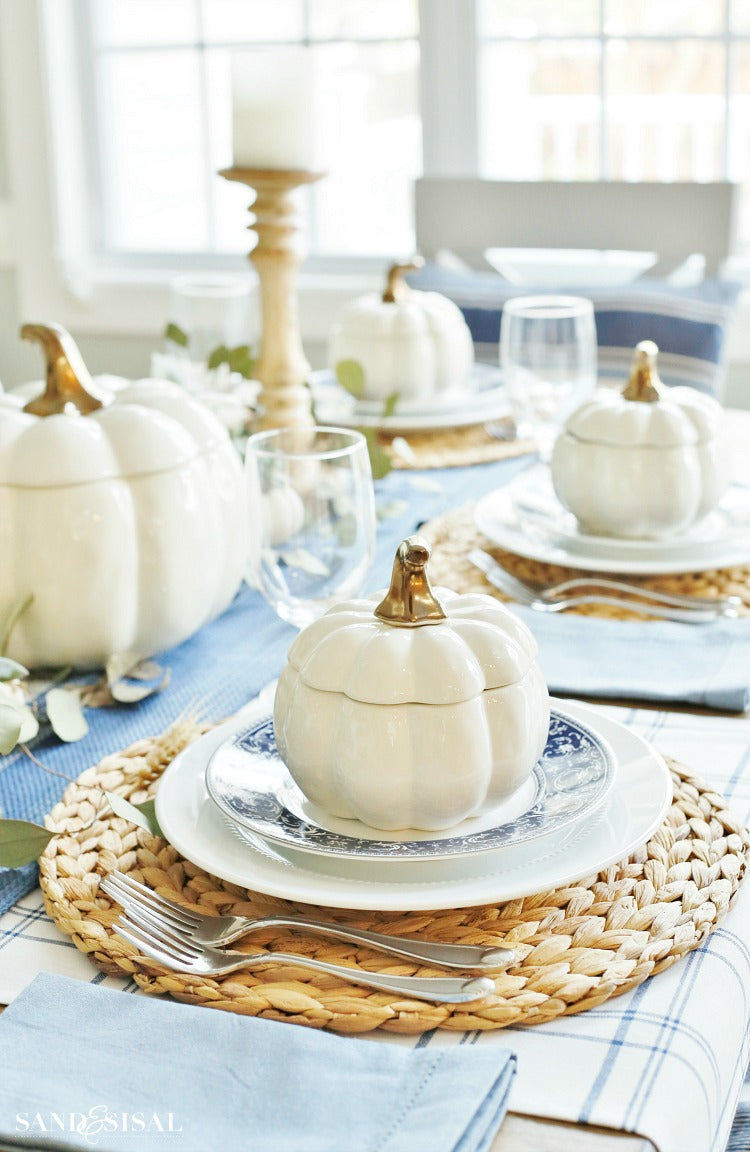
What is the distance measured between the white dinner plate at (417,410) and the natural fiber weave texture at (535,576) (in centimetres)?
34

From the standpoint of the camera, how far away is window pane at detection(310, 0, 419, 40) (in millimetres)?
2812

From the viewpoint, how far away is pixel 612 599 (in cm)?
101

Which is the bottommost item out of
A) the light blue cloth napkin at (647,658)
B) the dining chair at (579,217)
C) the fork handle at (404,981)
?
the light blue cloth napkin at (647,658)

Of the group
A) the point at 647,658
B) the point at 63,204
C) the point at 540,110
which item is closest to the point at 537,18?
the point at 540,110

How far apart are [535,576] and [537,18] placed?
1.99 metres

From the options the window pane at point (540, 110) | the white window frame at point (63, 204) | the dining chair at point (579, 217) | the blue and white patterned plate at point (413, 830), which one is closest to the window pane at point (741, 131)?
the window pane at point (540, 110)

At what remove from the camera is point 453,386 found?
1.54m

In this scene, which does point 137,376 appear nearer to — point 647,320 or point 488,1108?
point 647,320

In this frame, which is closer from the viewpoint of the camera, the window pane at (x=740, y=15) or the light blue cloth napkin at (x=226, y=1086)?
the light blue cloth napkin at (x=226, y=1086)

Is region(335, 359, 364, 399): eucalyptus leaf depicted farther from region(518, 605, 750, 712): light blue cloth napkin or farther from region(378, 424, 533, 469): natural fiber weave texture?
region(518, 605, 750, 712): light blue cloth napkin

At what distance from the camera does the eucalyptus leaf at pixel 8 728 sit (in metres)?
0.71

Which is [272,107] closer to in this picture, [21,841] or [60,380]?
[60,380]

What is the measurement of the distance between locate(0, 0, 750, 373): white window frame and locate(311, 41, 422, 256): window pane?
9 cm

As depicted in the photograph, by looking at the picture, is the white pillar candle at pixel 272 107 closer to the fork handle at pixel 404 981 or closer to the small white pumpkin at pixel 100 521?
the small white pumpkin at pixel 100 521
